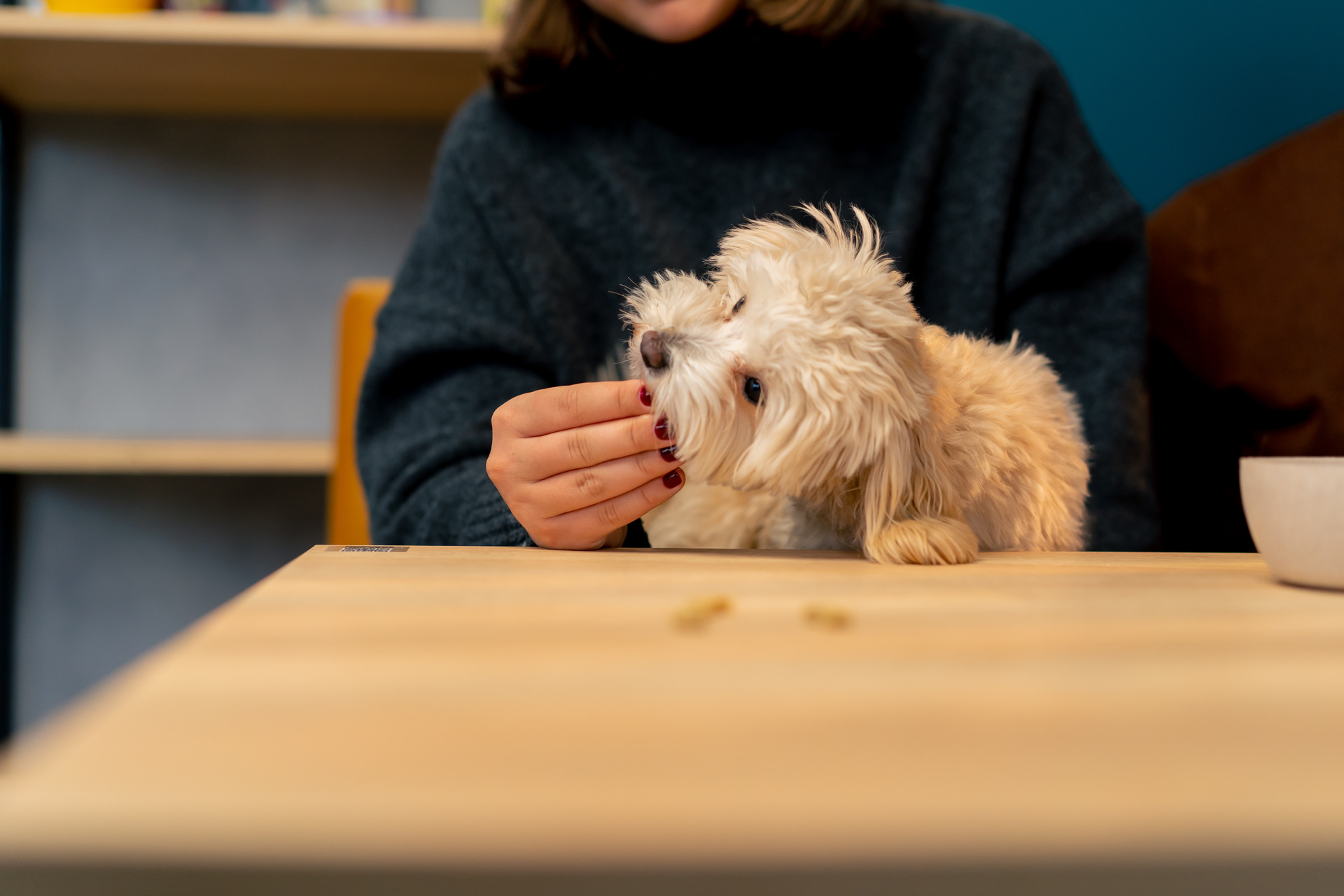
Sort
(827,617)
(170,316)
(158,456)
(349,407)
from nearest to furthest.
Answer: (827,617) < (349,407) < (158,456) < (170,316)

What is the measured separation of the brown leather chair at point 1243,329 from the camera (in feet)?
3.53

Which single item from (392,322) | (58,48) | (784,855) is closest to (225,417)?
(58,48)

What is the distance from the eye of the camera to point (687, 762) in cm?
24

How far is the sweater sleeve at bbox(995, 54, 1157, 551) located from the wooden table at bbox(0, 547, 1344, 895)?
66 cm

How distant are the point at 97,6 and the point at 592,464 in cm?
156

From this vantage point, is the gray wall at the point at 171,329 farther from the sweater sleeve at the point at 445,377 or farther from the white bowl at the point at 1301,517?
the white bowl at the point at 1301,517

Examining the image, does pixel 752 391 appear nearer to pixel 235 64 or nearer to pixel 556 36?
pixel 556 36

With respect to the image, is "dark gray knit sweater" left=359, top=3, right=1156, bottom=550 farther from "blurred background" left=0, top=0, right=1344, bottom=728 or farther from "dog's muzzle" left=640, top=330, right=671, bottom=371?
"blurred background" left=0, top=0, right=1344, bottom=728

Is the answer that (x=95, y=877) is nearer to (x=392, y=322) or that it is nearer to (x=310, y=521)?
(x=392, y=322)

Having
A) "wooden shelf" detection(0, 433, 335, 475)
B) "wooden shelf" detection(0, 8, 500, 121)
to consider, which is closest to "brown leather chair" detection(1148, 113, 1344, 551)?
"wooden shelf" detection(0, 8, 500, 121)

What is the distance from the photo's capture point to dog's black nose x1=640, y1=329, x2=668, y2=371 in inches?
24.9

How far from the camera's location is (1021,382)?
74 centimetres

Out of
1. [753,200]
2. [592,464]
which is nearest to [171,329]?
[753,200]

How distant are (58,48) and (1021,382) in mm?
1765
